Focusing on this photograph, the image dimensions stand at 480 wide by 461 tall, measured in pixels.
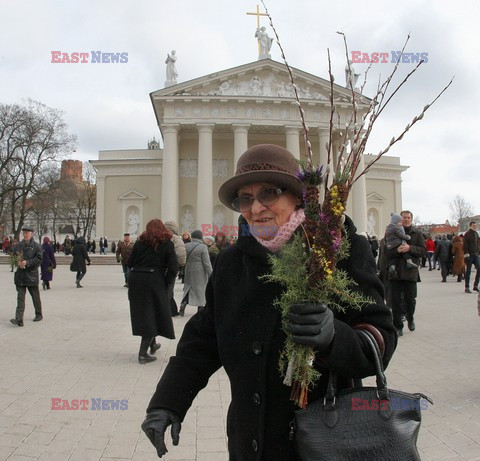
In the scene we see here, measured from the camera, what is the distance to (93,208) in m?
64.4

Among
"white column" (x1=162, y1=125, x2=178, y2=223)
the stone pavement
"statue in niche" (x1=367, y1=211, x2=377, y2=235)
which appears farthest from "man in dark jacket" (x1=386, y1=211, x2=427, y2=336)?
"statue in niche" (x1=367, y1=211, x2=377, y2=235)

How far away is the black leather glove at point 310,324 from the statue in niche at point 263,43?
40816 mm

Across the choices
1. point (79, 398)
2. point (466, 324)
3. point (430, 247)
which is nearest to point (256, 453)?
point (79, 398)

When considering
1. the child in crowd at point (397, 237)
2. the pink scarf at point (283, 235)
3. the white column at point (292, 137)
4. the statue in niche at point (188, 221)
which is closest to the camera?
the pink scarf at point (283, 235)

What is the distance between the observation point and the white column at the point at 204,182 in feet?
123

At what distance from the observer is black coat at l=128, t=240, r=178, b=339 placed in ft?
21.3

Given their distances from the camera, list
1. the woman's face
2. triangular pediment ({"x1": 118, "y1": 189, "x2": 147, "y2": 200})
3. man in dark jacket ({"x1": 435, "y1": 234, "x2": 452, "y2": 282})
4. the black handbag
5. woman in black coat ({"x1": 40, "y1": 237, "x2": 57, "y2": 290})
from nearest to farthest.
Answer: the black handbag < the woman's face < woman in black coat ({"x1": 40, "y1": 237, "x2": 57, "y2": 290}) < man in dark jacket ({"x1": 435, "y1": 234, "x2": 452, "y2": 282}) < triangular pediment ({"x1": 118, "y1": 189, "x2": 147, "y2": 200})

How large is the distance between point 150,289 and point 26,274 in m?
4.37

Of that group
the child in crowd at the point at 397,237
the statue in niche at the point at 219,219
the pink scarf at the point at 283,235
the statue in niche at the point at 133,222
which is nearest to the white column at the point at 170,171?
the statue in niche at the point at 219,219

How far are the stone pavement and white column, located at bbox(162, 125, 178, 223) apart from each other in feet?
90.6

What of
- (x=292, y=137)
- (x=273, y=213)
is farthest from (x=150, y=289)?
(x=292, y=137)

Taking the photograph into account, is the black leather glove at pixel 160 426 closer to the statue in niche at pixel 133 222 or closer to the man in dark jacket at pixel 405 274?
the man in dark jacket at pixel 405 274

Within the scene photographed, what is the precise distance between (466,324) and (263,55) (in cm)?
3535

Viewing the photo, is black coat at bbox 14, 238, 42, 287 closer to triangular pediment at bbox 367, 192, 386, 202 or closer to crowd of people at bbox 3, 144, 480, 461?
crowd of people at bbox 3, 144, 480, 461
